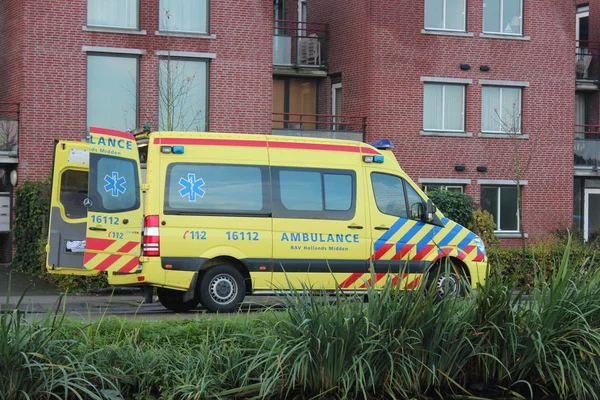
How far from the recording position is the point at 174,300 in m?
16.2

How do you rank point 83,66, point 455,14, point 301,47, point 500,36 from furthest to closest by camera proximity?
point 301,47 < point 500,36 < point 455,14 < point 83,66

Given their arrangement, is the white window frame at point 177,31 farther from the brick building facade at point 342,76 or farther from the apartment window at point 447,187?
the apartment window at point 447,187

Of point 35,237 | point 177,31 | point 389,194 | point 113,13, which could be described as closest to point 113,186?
point 389,194

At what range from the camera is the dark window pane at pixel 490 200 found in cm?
3180

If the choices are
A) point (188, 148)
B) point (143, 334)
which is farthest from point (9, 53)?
point (143, 334)

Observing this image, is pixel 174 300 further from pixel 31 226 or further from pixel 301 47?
pixel 301 47

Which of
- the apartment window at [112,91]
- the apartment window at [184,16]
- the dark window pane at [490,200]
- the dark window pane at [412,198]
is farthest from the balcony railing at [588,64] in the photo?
the dark window pane at [412,198]

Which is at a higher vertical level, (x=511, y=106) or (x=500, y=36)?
(x=500, y=36)

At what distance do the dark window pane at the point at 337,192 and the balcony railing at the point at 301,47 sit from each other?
16.1 m

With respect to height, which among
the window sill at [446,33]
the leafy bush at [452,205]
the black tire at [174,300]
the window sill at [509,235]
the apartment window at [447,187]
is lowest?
the black tire at [174,300]

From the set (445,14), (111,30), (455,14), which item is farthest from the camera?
(455,14)

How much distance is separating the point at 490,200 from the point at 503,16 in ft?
18.9

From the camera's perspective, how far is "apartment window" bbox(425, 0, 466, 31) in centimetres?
3111

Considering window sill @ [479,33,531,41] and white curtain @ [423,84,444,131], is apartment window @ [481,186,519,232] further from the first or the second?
window sill @ [479,33,531,41]
